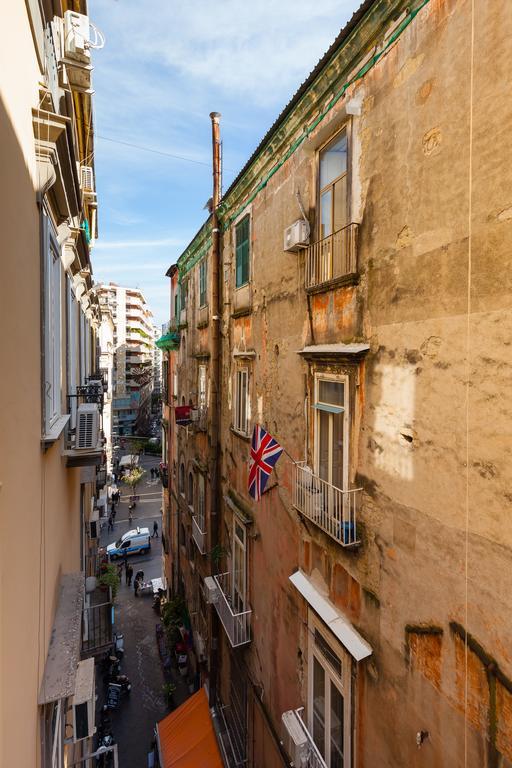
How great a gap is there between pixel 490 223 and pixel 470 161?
2.26 ft

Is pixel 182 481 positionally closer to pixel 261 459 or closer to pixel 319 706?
pixel 261 459

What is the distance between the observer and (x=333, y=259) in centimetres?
616

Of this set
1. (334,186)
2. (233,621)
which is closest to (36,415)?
(334,186)

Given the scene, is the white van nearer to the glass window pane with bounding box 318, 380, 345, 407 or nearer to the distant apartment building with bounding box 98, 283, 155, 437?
the glass window pane with bounding box 318, 380, 345, 407

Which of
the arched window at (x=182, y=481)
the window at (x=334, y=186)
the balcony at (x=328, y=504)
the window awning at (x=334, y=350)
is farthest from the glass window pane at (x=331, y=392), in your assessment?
the arched window at (x=182, y=481)

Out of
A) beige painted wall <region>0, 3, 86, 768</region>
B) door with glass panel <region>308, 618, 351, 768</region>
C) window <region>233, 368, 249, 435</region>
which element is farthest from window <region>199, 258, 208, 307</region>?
door with glass panel <region>308, 618, 351, 768</region>

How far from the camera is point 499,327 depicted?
11.8 feet

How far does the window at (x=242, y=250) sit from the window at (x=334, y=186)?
144 inches

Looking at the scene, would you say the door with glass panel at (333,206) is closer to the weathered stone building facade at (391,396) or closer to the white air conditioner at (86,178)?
the weathered stone building facade at (391,396)

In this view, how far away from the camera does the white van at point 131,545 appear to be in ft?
95.3

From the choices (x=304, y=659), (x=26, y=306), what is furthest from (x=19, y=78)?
(x=304, y=659)

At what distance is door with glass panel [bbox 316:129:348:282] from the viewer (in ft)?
19.7

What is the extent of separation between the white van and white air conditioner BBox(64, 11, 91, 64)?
2825 centimetres

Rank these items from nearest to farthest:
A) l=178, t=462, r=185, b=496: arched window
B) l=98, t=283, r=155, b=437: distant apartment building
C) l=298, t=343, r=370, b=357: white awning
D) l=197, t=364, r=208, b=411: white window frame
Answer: l=298, t=343, r=370, b=357: white awning < l=197, t=364, r=208, b=411: white window frame < l=178, t=462, r=185, b=496: arched window < l=98, t=283, r=155, b=437: distant apartment building
